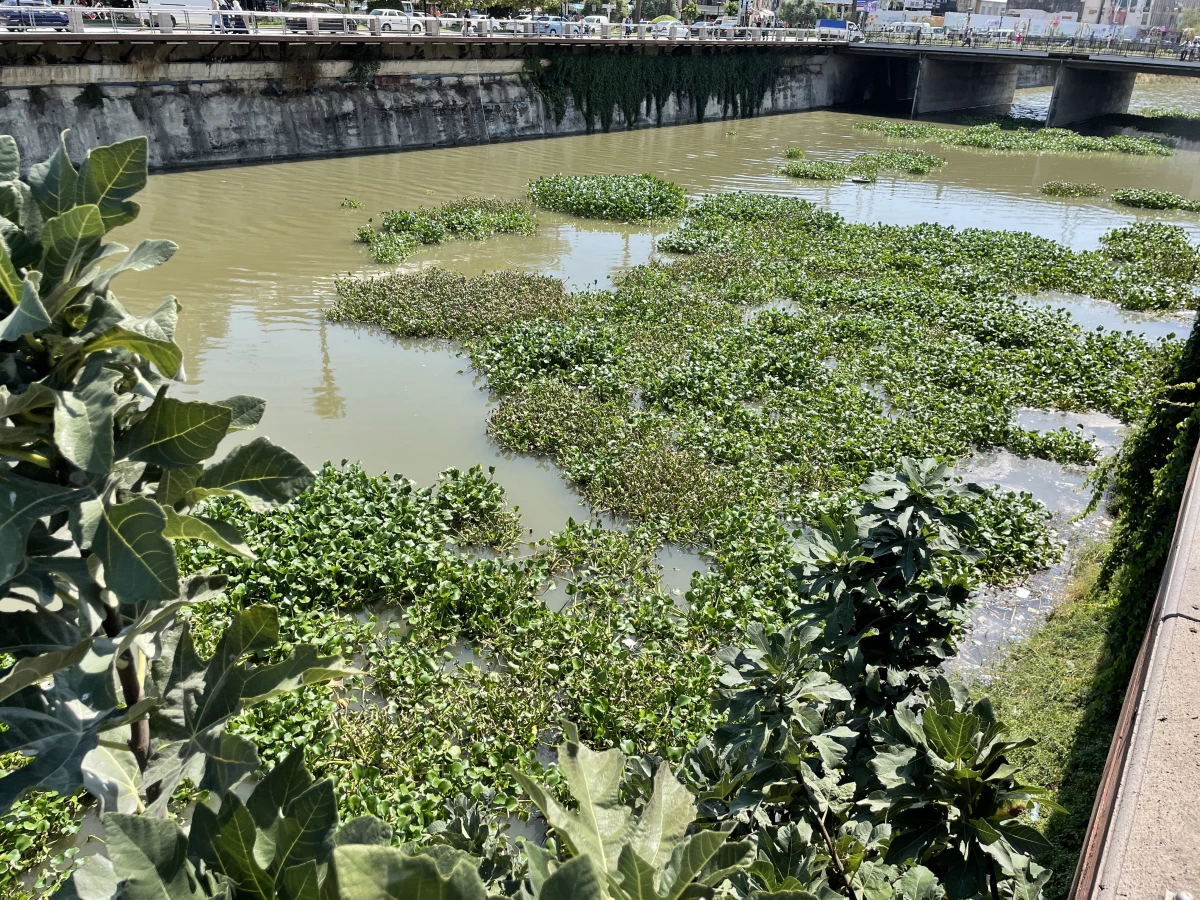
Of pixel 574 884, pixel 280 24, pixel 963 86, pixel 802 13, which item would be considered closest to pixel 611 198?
pixel 280 24

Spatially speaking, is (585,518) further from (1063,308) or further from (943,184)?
(943,184)

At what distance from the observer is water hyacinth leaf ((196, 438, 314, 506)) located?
1.58 meters

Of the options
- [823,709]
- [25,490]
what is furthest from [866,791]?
[25,490]

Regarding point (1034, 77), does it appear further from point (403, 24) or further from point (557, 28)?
point (403, 24)

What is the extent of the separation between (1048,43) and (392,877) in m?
51.4

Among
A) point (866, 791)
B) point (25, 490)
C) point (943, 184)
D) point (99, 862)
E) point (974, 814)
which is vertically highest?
point (25, 490)

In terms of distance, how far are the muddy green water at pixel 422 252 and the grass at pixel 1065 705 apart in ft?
13.6

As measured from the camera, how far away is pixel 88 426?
A: 131 centimetres

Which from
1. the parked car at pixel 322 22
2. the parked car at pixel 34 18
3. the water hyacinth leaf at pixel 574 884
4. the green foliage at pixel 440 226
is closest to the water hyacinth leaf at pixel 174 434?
the water hyacinth leaf at pixel 574 884

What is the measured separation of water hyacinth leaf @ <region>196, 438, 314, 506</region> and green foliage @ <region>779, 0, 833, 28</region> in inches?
3106

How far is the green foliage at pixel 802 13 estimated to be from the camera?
7150 centimetres

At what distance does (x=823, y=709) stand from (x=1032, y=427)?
8.98m

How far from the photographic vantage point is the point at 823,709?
10.8 feet

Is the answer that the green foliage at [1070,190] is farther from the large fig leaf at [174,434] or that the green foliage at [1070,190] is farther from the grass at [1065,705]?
the large fig leaf at [174,434]
